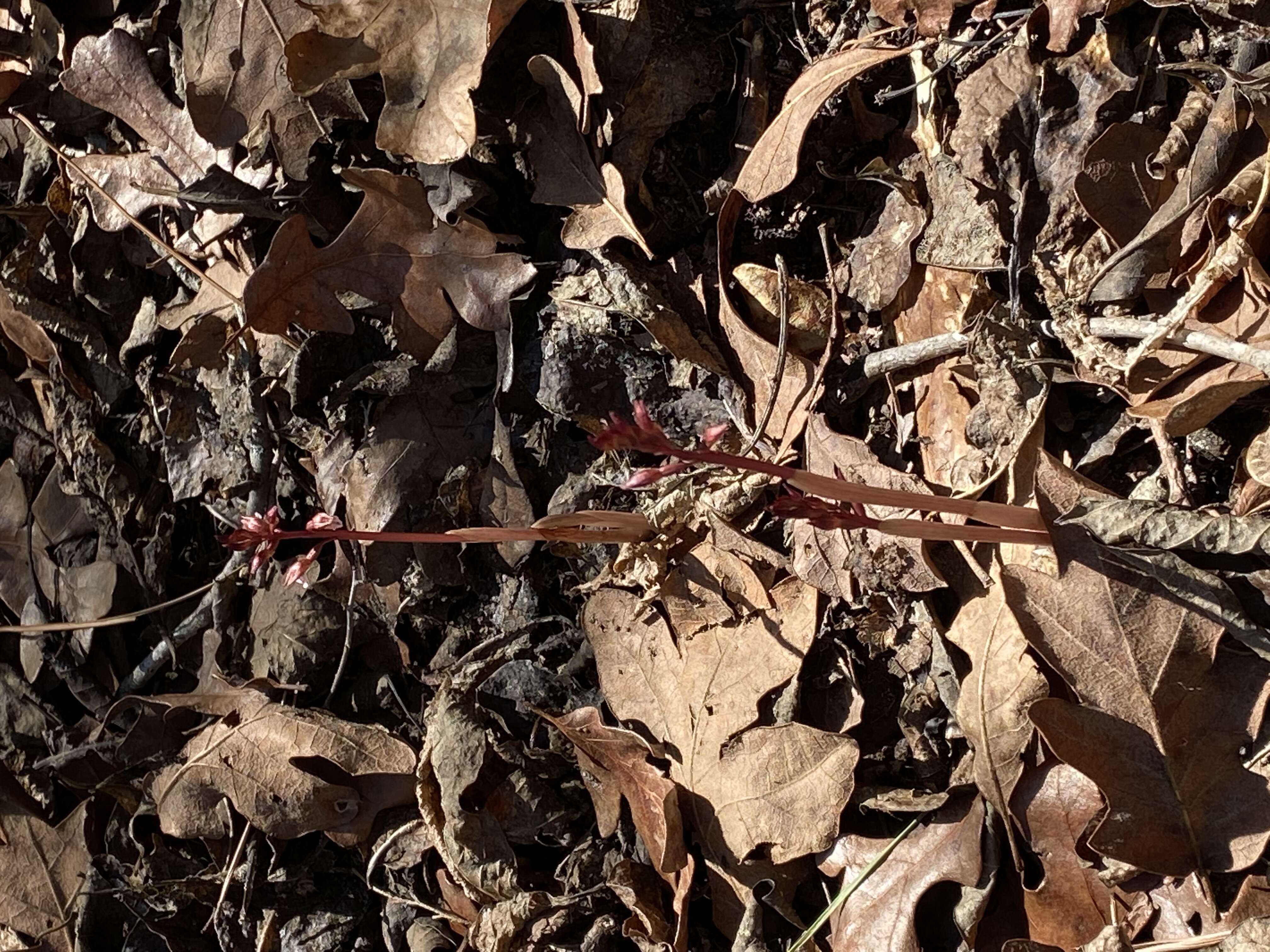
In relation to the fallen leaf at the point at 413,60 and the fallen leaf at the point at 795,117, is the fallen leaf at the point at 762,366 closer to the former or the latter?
the fallen leaf at the point at 795,117

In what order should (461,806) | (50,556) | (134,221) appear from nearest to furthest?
(461,806)
(134,221)
(50,556)

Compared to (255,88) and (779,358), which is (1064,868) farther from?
(255,88)

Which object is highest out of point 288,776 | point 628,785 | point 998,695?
point 998,695

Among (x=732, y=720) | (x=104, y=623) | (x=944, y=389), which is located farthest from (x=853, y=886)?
(x=104, y=623)

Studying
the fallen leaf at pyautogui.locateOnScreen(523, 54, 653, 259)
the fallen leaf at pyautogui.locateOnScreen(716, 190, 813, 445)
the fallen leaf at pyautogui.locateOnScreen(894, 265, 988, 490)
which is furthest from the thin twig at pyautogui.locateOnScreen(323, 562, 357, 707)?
the fallen leaf at pyautogui.locateOnScreen(894, 265, 988, 490)

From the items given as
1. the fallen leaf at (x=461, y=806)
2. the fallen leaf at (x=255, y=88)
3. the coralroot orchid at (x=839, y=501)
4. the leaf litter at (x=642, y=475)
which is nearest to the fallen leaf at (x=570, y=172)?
the leaf litter at (x=642, y=475)

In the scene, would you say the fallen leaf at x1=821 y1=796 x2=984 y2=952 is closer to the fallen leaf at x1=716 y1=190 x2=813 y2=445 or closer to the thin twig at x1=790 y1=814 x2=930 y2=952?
the thin twig at x1=790 y1=814 x2=930 y2=952

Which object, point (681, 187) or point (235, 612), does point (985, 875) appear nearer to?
point (681, 187)
